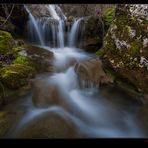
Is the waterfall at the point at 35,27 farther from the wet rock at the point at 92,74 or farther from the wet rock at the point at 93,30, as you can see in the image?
the wet rock at the point at 92,74

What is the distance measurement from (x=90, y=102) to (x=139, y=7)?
2134 mm

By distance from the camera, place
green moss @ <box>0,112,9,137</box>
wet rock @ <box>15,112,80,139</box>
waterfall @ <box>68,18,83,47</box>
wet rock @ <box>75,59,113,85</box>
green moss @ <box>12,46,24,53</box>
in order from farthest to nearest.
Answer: waterfall @ <box>68,18,83,47</box> < green moss @ <box>12,46,24,53</box> < wet rock @ <box>75,59,113,85</box> < green moss @ <box>0,112,9,137</box> < wet rock @ <box>15,112,80,139</box>

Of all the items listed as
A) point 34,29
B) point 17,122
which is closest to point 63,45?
point 34,29

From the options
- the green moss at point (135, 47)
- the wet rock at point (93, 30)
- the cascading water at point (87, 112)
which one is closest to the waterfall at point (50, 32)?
the wet rock at point (93, 30)

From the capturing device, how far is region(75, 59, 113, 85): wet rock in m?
4.29

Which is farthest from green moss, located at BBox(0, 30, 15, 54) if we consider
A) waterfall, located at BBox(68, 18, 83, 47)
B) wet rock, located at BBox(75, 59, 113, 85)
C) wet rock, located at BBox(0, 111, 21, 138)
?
waterfall, located at BBox(68, 18, 83, 47)

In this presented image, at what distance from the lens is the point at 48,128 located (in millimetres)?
2979

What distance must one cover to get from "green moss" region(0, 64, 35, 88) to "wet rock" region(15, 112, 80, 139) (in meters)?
0.99

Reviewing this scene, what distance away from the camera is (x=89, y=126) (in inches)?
134

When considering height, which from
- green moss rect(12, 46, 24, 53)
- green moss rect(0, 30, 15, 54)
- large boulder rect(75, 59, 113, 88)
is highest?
green moss rect(0, 30, 15, 54)

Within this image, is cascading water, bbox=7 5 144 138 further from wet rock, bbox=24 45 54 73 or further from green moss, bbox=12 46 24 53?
green moss, bbox=12 46 24 53

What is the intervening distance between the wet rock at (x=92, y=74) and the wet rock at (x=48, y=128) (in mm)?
1260

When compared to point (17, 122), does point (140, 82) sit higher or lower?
higher
